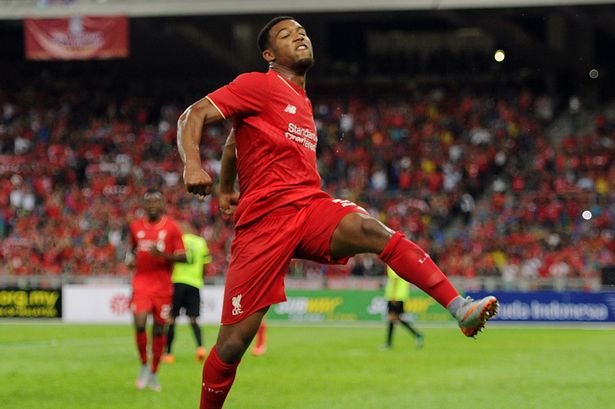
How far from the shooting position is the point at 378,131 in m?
39.0

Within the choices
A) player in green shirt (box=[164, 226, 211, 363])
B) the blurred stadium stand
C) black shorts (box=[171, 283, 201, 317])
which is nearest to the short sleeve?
player in green shirt (box=[164, 226, 211, 363])

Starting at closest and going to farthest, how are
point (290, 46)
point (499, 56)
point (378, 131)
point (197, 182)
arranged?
point (197, 182) → point (290, 46) → point (378, 131) → point (499, 56)

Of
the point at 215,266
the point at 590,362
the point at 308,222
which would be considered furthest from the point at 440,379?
the point at 215,266

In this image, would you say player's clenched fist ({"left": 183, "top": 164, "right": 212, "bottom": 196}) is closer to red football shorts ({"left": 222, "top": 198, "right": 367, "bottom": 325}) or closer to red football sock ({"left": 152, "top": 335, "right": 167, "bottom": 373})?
red football shorts ({"left": 222, "top": 198, "right": 367, "bottom": 325})

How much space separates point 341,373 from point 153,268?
3360 mm

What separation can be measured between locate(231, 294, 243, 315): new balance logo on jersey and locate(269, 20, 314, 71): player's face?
150cm

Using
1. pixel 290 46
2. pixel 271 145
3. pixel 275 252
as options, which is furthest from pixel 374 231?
pixel 290 46

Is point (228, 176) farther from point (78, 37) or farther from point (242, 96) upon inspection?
point (78, 37)

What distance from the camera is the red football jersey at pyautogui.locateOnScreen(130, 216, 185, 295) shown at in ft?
46.6

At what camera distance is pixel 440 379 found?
49.4ft

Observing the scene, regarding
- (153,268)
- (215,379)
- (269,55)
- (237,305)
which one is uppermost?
(269,55)

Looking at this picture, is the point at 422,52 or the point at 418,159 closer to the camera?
the point at 418,159

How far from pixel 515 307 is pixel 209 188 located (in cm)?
2460

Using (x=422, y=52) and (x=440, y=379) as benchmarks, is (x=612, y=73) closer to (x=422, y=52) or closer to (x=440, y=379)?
(x=422, y=52)
